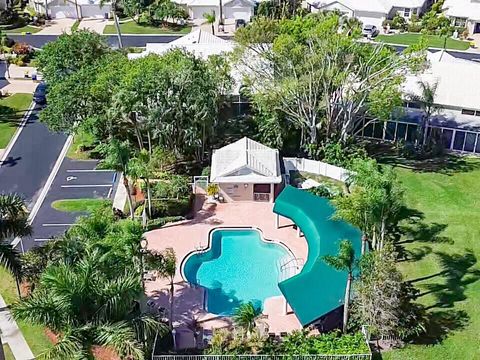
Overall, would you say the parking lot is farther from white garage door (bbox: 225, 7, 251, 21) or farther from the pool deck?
→ white garage door (bbox: 225, 7, 251, 21)

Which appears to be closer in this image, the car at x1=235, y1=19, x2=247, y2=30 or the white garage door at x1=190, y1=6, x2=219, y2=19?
the car at x1=235, y1=19, x2=247, y2=30

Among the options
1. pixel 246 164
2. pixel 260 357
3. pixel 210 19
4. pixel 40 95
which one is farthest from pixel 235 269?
pixel 210 19

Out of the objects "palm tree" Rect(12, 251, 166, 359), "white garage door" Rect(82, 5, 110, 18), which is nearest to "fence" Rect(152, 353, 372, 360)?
"palm tree" Rect(12, 251, 166, 359)

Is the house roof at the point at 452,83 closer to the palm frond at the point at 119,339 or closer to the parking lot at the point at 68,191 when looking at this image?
the parking lot at the point at 68,191

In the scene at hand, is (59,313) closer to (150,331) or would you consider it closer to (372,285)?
(150,331)

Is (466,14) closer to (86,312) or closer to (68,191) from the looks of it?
(68,191)

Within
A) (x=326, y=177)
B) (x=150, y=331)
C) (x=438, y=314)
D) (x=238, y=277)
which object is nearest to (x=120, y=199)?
(x=238, y=277)
